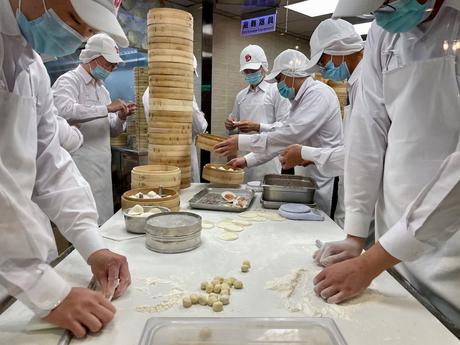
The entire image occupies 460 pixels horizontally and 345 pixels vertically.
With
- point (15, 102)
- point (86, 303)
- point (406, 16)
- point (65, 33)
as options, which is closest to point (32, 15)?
point (65, 33)

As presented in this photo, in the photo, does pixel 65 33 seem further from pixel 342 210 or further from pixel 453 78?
pixel 342 210

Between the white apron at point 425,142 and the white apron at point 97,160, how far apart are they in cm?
282

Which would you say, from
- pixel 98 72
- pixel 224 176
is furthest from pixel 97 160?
pixel 224 176

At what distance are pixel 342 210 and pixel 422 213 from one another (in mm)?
1476

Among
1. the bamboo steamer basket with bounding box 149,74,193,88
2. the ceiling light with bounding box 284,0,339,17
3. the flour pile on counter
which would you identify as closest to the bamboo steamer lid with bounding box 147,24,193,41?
the bamboo steamer basket with bounding box 149,74,193,88

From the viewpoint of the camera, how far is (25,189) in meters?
0.97

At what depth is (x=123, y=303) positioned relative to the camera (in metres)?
1.04

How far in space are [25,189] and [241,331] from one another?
72cm

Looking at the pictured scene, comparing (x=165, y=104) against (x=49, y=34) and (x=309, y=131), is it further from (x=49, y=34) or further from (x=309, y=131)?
(x=49, y=34)

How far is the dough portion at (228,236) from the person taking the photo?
5.19 ft

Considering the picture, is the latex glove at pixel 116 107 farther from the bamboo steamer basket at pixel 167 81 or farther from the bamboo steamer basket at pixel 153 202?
the bamboo steamer basket at pixel 153 202

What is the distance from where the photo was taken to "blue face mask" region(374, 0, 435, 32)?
100cm

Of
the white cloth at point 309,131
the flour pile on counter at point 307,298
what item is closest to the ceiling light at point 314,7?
the white cloth at point 309,131

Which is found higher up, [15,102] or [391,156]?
[15,102]
